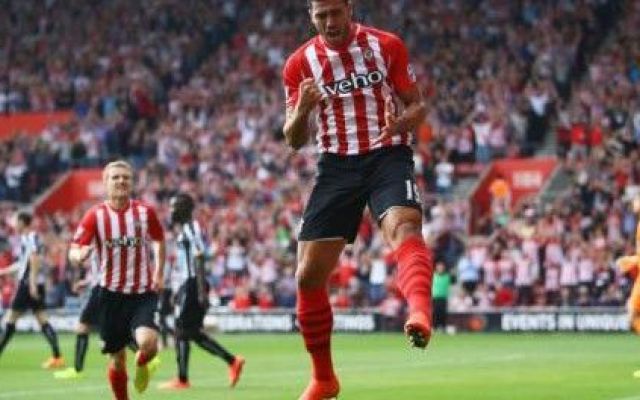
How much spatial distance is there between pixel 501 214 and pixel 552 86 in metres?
3.73

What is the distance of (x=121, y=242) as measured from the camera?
15555 millimetres

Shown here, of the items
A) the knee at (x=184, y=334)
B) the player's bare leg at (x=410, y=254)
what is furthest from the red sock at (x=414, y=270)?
the knee at (x=184, y=334)

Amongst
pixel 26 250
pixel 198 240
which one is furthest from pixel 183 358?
pixel 26 250

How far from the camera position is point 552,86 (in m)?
37.1

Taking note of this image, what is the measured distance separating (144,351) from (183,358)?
4.34 metres

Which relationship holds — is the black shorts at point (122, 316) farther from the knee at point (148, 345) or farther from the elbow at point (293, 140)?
the elbow at point (293, 140)

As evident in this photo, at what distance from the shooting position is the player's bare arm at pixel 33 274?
2419cm

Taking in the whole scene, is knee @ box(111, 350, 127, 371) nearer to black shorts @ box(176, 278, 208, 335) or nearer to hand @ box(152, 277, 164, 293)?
hand @ box(152, 277, 164, 293)

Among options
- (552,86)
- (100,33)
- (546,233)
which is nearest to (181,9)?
(100,33)

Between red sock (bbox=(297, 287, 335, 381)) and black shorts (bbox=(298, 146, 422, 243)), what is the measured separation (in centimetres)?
41

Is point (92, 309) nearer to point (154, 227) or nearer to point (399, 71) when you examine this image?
point (154, 227)

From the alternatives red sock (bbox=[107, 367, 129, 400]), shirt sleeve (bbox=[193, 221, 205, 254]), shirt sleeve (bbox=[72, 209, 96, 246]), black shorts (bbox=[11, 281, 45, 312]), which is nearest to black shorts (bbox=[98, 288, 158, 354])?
red sock (bbox=[107, 367, 129, 400])

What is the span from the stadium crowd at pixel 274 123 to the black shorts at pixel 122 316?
1771cm

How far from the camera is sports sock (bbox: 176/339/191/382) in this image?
747 inches
